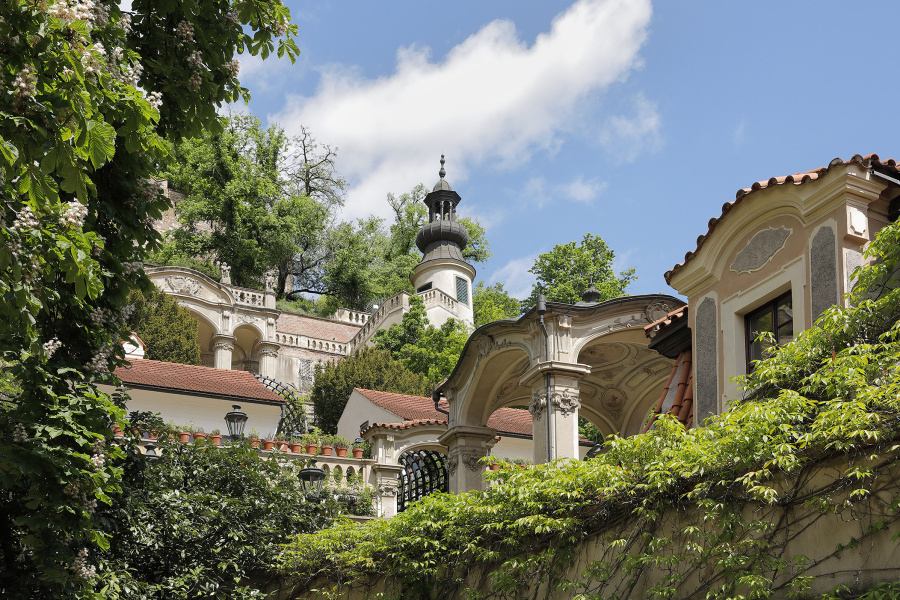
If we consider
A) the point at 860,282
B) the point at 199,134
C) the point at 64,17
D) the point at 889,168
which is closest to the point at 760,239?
the point at 889,168

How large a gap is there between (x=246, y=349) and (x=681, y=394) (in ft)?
151

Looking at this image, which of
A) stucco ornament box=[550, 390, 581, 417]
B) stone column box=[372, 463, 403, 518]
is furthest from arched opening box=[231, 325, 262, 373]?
stucco ornament box=[550, 390, 581, 417]

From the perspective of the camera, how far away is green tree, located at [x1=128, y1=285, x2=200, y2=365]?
45031 millimetres

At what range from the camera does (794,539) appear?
9516mm

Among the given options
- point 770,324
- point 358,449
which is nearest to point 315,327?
point 358,449

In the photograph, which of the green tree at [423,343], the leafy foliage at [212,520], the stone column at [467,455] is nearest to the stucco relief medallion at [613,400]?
the stone column at [467,455]

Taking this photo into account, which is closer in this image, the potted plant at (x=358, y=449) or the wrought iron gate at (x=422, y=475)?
the potted plant at (x=358, y=449)

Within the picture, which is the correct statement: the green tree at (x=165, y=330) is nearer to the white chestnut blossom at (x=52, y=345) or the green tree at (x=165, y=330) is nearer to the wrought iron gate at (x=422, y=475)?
the wrought iron gate at (x=422, y=475)

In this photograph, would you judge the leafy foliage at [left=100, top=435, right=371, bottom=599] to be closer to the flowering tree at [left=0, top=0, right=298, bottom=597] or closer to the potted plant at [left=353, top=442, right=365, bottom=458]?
the flowering tree at [left=0, top=0, right=298, bottom=597]

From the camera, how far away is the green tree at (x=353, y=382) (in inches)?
1747

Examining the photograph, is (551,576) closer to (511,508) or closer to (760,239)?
(511,508)

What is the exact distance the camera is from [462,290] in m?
62.0

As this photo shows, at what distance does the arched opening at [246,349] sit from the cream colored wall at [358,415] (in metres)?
22.6

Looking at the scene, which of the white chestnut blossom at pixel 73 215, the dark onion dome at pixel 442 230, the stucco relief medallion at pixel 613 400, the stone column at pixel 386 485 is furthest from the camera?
the dark onion dome at pixel 442 230
